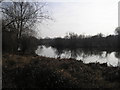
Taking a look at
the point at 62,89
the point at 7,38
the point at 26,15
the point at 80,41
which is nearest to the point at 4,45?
the point at 7,38

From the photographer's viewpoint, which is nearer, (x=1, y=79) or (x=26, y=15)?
(x=1, y=79)

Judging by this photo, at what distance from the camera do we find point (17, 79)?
8031 millimetres

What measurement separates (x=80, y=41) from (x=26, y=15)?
138 ft

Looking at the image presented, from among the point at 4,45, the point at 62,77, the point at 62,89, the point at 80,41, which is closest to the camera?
the point at 62,89

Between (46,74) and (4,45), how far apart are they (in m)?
9.51

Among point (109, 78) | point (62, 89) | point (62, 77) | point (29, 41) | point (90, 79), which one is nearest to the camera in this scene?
point (62, 89)

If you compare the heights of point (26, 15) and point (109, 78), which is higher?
point (26, 15)

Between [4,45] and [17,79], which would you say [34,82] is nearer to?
[17,79]

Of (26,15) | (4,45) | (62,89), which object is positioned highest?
(26,15)

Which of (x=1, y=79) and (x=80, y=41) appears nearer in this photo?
(x=1, y=79)

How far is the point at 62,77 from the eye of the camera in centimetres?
773

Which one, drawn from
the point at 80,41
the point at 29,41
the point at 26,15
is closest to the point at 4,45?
the point at 29,41

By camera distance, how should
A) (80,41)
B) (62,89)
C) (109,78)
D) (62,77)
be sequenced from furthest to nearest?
(80,41), (109,78), (62,77), (62,89)

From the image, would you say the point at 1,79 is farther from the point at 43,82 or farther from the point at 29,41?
the point at 29,41
